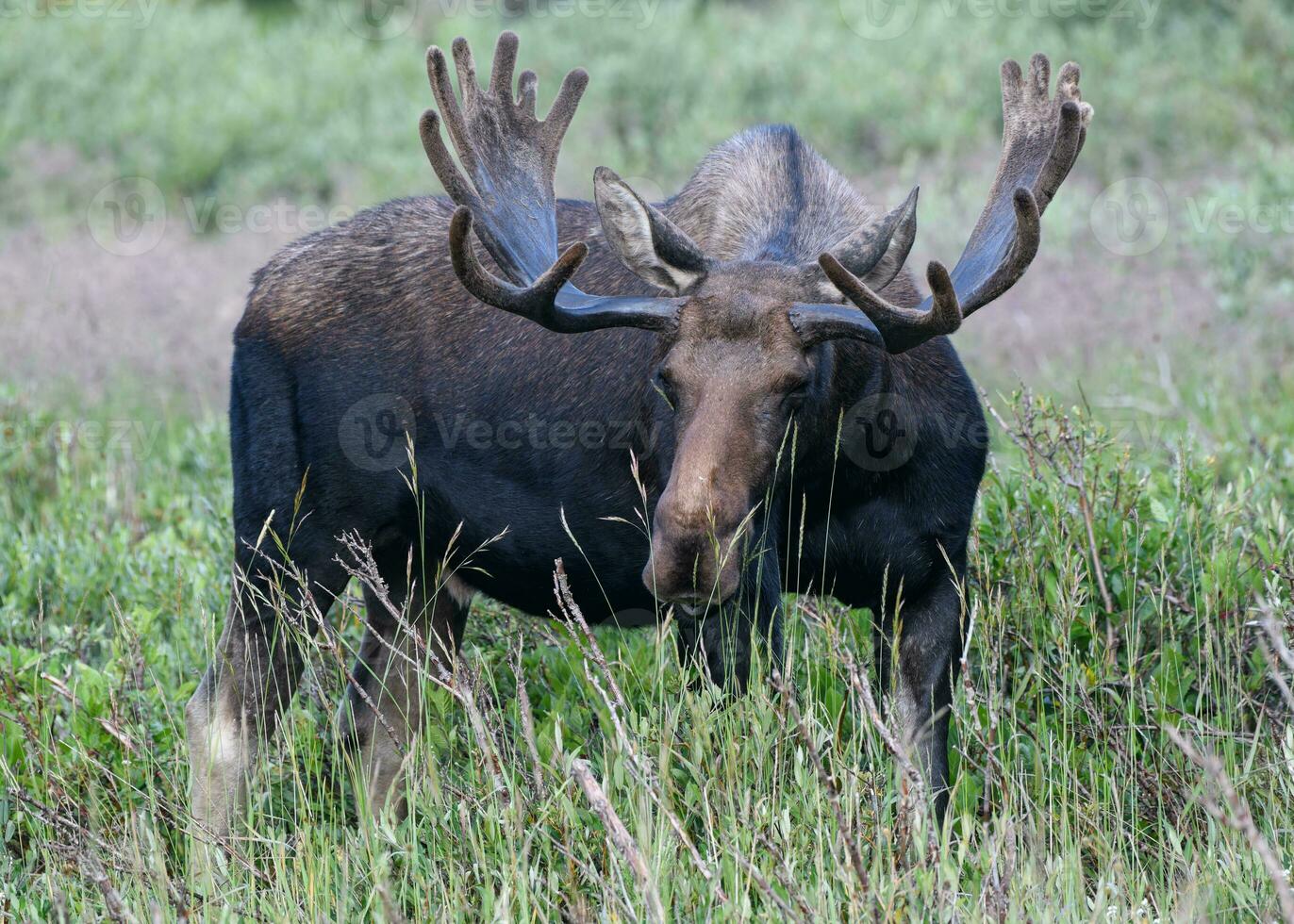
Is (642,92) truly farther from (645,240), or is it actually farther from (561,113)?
(645,240)

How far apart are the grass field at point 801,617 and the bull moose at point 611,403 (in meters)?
0.19

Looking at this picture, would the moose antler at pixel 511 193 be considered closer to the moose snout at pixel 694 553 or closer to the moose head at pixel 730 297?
the moose head at pixel 730 297

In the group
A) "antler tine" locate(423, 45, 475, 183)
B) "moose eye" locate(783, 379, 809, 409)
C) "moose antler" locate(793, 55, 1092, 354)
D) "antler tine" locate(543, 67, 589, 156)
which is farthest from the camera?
"antler tine" locate(543, 67, 589, 156)

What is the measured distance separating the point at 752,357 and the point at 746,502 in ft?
1.27

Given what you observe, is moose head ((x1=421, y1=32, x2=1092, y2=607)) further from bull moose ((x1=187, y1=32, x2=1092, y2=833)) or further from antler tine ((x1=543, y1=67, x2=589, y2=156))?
antler tine ((x1=543, y1=67, x2=589, y2=156))

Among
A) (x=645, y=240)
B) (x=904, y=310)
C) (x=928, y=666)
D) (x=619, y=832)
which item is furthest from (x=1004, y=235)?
(x=619, y=832)

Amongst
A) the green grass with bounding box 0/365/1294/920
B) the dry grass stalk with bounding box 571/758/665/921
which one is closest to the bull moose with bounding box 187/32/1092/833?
the green grass with bounding box 0/365/1294/920

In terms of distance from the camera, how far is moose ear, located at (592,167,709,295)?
3.86 m

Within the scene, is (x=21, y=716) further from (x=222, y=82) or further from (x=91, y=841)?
(x=222, y=82)

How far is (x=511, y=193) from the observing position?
447cm

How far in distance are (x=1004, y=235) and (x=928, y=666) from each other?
120 cm

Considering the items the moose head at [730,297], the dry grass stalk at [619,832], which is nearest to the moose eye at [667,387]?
the moose head at [730,297]

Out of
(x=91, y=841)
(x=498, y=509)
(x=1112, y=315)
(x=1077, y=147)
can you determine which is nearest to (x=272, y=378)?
(x=498, y=509)

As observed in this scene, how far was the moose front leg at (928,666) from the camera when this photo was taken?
3.95 metres
